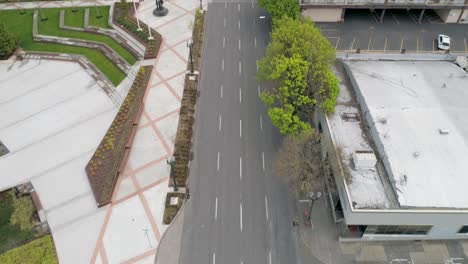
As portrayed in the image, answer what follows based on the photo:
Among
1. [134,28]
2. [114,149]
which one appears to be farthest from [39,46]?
[114,149]

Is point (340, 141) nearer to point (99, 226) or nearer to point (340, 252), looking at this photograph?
point (340, 252)

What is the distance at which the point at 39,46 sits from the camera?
6769cm

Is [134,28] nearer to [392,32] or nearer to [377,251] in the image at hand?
[392,32]

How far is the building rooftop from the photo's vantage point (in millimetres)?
34688

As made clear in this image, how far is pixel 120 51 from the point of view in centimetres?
6469

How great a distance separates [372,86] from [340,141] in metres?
11.0

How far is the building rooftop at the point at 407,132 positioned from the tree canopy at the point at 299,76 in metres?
3.52

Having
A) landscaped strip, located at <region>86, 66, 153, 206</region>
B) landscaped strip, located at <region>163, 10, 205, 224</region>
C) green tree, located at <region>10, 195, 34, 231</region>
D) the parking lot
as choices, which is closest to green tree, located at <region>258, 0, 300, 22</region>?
the parking lot

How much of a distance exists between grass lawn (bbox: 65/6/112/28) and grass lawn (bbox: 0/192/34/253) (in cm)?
4232

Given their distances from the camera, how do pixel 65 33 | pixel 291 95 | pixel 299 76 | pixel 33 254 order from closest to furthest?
pixel 33 254 < pixel 299 76 < pixel 291 95 < pixel 65 33

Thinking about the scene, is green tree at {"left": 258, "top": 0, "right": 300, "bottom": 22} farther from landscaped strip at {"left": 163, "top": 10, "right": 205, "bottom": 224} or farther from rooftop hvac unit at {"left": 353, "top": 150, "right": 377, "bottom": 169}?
rooftop hvac unit at {"left": 353, "top": 150, "right": 377, "bottom": 169}

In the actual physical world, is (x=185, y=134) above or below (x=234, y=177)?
above

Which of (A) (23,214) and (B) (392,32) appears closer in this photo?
(A) (23,214)

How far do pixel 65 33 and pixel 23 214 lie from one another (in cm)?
4258
